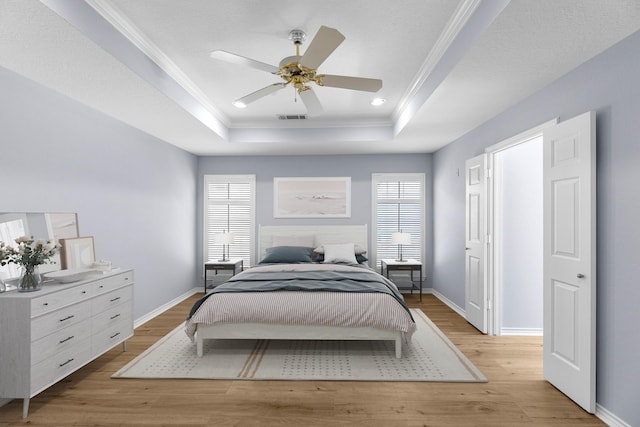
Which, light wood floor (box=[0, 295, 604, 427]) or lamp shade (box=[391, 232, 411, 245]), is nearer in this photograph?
light wood floor (box=[0, 295, 604, 427])

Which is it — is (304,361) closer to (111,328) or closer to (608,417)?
(111,328)

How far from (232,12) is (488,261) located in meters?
3.47

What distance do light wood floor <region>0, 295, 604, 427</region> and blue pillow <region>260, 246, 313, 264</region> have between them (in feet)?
8.11

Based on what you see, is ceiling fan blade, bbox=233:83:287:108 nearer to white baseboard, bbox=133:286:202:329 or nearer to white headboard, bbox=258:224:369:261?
white baseboard, bbox=133:286:202:329

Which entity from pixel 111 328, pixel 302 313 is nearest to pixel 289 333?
pixel 302 313

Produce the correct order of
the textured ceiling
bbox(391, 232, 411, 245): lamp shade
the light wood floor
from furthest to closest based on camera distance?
1. bbox(391, 232, 411, 245): lamp shade
2. the light wood floor
3. the textured ceiling

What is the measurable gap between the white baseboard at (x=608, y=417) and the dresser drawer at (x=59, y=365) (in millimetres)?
3680

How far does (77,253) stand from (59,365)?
3.43 ft

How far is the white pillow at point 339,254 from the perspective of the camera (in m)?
5.23

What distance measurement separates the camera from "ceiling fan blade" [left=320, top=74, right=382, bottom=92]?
9.01 feet

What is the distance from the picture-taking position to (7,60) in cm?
246

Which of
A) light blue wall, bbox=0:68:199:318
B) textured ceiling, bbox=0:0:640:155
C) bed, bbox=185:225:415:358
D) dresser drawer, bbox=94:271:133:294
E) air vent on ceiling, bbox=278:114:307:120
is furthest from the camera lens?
air vent on ceiling, bbox=278:114:307:120

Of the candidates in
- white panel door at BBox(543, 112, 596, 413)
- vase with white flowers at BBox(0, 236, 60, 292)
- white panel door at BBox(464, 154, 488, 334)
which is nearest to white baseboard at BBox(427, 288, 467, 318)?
white panel door at BBox(464, 154, 488, 334)

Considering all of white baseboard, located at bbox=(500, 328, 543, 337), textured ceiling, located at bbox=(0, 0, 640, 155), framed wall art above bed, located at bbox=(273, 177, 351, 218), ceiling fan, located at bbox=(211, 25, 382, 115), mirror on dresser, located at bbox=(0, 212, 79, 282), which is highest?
textured ceiling, located at bbox=(0, 0, 640, 155)
